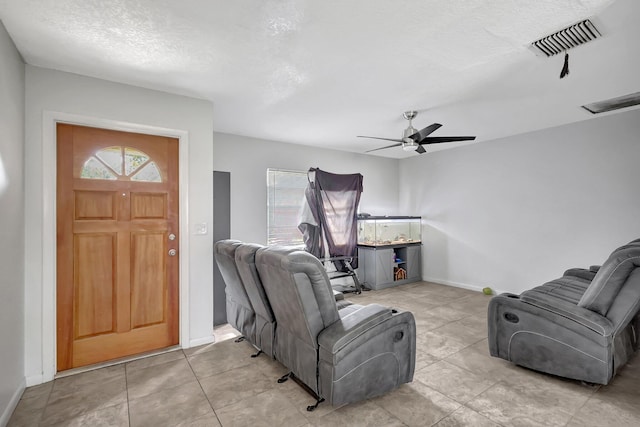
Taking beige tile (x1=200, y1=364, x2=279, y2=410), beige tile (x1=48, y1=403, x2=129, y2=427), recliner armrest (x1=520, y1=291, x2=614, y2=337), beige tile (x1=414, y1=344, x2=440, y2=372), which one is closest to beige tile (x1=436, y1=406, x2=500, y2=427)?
beige tile (x1=414, y1=344, x2=440, y2=372)

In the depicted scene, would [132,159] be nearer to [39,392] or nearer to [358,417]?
[39,392]

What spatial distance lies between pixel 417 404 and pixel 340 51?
2690mm

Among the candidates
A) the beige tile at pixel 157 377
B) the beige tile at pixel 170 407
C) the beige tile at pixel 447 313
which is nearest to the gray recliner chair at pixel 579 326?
the beige tile at pixel 447 313

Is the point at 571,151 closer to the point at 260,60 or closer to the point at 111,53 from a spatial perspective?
the point at 260,60

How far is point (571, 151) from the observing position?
4.34 m

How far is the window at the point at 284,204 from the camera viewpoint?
5.09 metres

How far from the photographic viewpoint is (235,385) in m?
2.43

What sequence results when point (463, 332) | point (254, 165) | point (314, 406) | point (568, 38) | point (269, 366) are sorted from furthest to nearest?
point (254, 165) → point (463, 332) → point (269, 366) → point (568, 38) → point (314, 406)

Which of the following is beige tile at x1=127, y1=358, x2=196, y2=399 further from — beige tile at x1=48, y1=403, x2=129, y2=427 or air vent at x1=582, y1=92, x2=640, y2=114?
Answer: air vent at x1=582, y1=92, x2=640, y2=114

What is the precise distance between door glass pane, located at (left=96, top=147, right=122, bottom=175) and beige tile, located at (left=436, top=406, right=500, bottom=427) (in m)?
3.37

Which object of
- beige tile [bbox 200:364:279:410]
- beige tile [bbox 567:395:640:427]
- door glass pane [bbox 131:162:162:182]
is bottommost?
beige tile [bbox 200:364:279:410]

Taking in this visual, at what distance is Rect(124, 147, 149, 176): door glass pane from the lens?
2949 millimetres

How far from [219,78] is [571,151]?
4.78 meters

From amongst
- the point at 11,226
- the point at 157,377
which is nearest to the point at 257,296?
the point at 157,377
